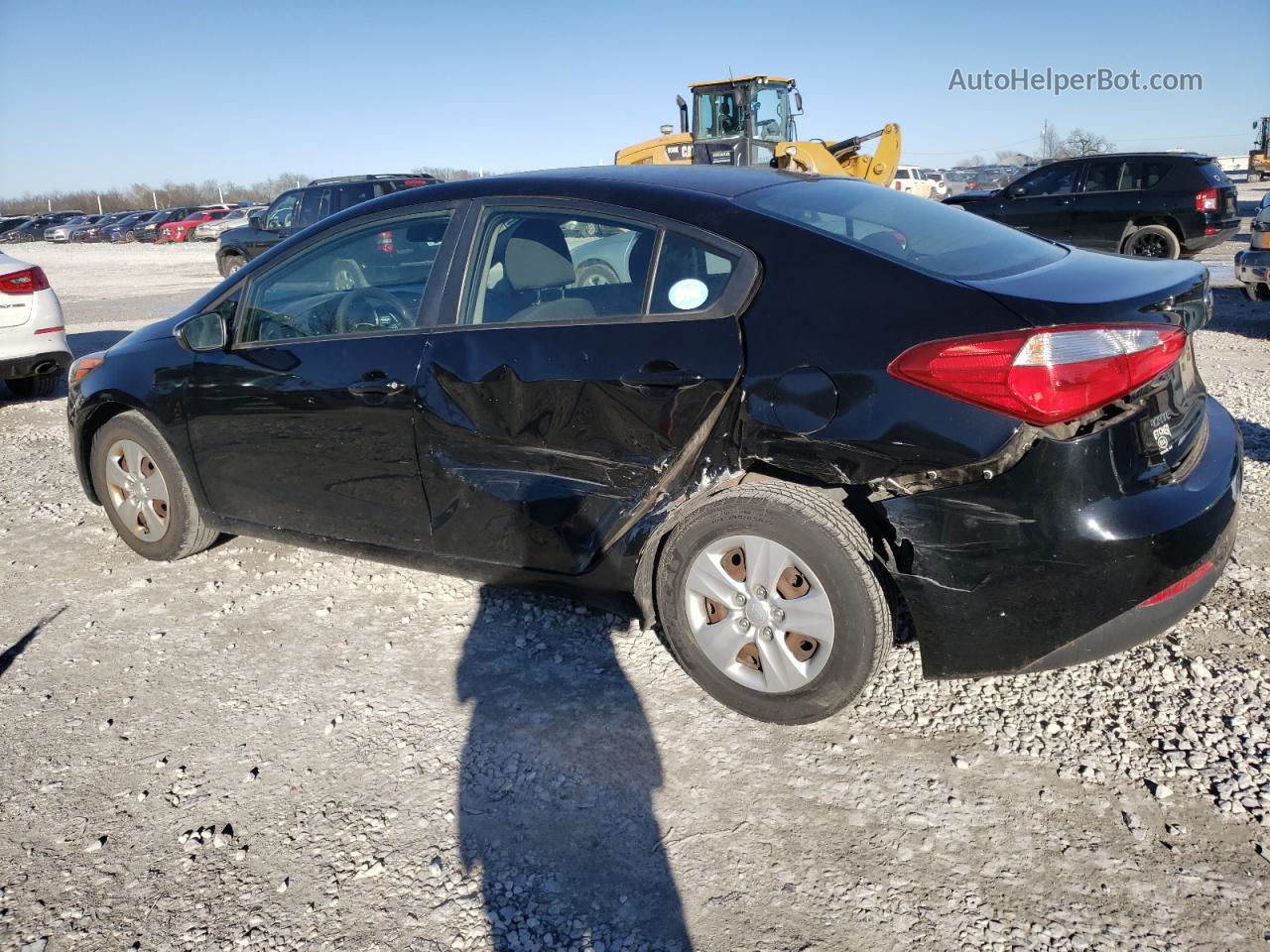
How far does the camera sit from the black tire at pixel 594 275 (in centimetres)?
322

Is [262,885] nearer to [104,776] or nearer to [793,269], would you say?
[104,776]

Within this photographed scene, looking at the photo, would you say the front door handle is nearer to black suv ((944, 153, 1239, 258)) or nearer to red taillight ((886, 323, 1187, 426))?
red taillight ((886, 323, 1187, 426))

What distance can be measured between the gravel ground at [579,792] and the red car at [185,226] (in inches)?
1745

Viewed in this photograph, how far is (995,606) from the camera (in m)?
2.62

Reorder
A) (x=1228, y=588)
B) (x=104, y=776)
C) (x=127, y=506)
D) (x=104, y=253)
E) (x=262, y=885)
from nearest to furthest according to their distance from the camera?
1. (x=262, y=885)
2. (x=104, y=776)
3. (x=1228, y=588)
4. (x=127, y=506)
5. (x=104, y=253)

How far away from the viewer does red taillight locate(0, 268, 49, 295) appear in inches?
307

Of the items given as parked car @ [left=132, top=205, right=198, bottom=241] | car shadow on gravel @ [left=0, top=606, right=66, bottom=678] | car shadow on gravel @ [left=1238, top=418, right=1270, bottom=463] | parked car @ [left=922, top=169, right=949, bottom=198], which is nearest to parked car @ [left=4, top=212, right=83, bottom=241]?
parked car @ [left=132, top=205, right=198, bottom=241]

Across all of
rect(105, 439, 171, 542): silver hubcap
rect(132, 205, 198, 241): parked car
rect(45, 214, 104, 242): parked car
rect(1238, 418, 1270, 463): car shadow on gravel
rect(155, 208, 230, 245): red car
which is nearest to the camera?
rect(105, 439, 171, 542): silver hubcap

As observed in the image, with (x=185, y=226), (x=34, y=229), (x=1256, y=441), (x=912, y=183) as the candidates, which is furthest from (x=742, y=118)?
(x=34, y=229)

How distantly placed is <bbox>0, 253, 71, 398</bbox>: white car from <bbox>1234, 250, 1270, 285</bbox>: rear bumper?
10.7 meters

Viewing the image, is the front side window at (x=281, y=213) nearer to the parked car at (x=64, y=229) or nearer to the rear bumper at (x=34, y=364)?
the rear bumper at (x=34, y=364)

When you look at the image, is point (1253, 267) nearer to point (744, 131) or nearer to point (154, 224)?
point (744, 131)

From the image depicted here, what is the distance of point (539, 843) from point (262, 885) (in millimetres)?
717

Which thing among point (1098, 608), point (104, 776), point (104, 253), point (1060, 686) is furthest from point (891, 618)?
point (104, 253)
